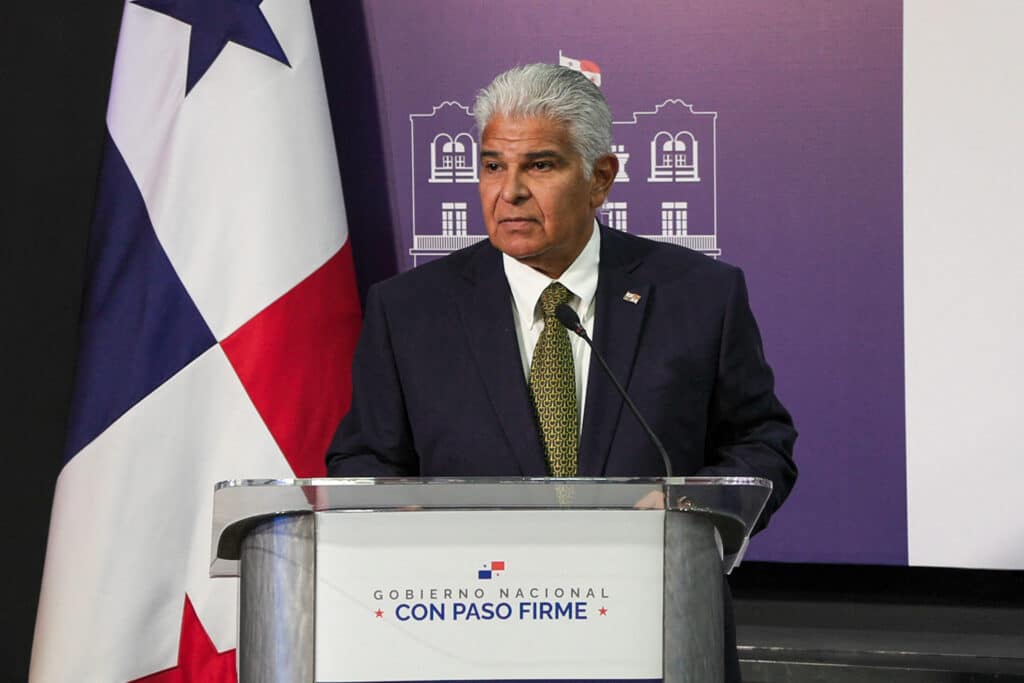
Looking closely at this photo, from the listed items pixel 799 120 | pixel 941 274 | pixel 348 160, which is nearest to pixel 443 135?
pixel 348 160

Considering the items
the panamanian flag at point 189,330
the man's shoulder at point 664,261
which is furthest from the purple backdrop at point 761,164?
the man's shoulder at point 664,261

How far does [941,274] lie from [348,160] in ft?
4.90

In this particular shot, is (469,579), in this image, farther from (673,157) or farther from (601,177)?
(673,157)

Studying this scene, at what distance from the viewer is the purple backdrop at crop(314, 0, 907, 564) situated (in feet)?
10.3

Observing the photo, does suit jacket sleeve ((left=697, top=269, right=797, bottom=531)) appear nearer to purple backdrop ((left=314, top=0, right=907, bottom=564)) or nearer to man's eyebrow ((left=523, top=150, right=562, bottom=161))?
man's eyebrow ((left=523, top=150, right=562, bottom=161))

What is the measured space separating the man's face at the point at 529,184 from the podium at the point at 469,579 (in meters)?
0.81

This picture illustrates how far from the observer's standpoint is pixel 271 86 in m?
3.07

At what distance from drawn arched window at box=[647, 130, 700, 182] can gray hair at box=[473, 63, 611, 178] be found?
1.11 metres

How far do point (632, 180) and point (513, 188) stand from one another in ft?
3.95

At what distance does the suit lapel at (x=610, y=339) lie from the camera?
203cm

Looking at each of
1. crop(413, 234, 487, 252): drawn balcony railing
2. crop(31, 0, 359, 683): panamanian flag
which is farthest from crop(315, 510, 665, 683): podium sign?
crop(413, 234, 487, 252): drawn balcony railing

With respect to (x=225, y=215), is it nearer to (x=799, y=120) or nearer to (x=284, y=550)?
(x=799, y=120)

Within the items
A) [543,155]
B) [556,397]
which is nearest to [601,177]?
[543,155]

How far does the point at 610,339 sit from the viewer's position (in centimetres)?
212
